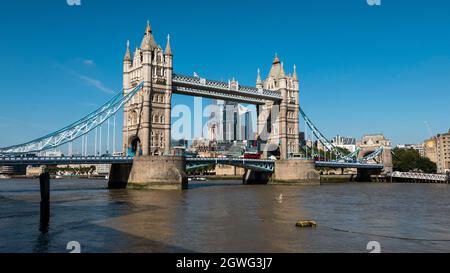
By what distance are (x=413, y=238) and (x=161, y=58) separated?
4362 centimetres

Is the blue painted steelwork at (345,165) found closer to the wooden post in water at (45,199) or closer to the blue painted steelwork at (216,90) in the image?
the blue painted steelwork at (216,90)

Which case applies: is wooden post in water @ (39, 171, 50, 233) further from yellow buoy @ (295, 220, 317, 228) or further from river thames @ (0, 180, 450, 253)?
yellow buoy @ (295, 220, 317, 228)

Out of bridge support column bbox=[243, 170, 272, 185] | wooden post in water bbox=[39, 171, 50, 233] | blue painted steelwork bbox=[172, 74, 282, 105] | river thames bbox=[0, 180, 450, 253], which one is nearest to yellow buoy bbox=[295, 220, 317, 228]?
river thames bbox=[0, 180, 450, 253]

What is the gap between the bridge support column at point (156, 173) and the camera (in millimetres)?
47000

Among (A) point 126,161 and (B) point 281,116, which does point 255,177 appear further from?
(A) point 126,161

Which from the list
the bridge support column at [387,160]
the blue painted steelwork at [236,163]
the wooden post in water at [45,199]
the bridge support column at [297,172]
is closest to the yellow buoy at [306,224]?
the wooden post in water at [45,199]

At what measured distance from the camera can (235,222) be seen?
21.3 metres

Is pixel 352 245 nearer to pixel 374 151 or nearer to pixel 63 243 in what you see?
pixel 63 243

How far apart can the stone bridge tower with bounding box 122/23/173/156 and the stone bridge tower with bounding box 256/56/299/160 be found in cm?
2480

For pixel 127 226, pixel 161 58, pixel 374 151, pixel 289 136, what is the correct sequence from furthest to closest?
1. pixel 374 151
2. pixel 289 136
3. pixel 161 58
4. pixel 127 226

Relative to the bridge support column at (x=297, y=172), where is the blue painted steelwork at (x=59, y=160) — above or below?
above

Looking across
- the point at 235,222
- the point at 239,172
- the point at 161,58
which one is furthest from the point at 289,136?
the point at 235,222

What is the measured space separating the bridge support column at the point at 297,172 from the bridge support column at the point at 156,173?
22440mm

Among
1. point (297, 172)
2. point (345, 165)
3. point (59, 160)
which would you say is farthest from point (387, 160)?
point (59, 160)
